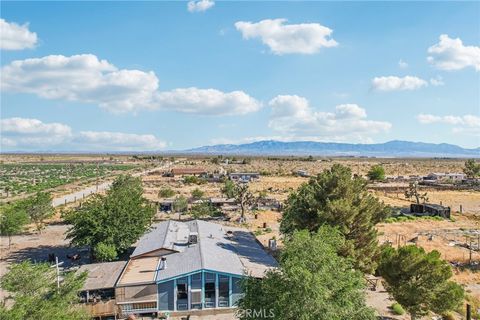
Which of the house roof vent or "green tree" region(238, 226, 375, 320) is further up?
"green tree" region(238, 226, 375, 320)

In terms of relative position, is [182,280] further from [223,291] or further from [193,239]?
[193,239]

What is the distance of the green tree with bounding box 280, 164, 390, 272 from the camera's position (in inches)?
1239

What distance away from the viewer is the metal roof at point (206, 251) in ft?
93.0

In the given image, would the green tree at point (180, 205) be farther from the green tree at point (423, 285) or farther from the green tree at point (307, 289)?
the green tree at point (307, 289)

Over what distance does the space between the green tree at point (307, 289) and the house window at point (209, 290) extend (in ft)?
24.9

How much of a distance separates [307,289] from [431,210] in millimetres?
53053

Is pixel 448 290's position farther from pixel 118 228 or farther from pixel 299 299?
pixel 118 228

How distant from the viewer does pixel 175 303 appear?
27.4 meters

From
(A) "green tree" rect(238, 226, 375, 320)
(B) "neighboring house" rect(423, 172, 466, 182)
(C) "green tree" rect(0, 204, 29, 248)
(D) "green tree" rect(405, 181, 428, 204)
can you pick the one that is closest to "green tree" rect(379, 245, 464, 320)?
(A) "green tree" rect(238, 226, 375, 320)

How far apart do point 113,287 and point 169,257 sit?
5.74 m

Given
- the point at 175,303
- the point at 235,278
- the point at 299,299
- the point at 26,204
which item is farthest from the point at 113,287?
the point at 26,204

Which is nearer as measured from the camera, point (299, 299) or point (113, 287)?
point (299, 299)

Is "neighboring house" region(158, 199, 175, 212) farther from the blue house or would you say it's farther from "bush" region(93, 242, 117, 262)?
the blue house

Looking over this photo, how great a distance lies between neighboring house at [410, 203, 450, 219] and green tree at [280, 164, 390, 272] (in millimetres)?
29172
